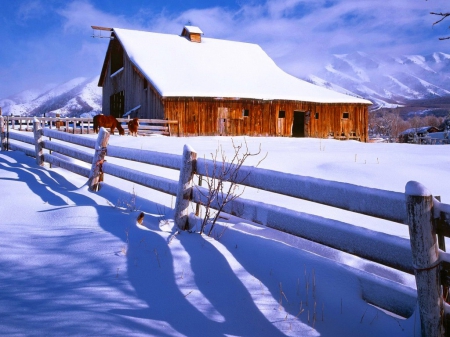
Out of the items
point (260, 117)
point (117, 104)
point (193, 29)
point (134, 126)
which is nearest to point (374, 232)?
point (134, 126)

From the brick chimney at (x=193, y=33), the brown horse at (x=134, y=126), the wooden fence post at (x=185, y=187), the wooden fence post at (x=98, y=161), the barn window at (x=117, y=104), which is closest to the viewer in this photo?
the wooden fence post at (x=185, y=187)

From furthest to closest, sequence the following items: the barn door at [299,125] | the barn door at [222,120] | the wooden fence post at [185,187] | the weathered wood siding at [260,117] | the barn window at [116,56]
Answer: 1. the barn window at [116,56]
2. the barn door at [299,125]
3. the barn door at [222,120]
4. the weathered wood siding at [260,117]
5. the wooden fence post at [185,187]

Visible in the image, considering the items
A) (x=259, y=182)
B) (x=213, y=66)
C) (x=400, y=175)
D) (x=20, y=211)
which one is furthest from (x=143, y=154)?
(x=213, y=66)

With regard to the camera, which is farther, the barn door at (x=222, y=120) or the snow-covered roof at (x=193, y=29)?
the snow-covered roof at (x=193, y=29)

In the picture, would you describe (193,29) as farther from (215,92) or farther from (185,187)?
(185,187)

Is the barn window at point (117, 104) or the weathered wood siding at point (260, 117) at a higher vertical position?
the barn window at point (117, 104)

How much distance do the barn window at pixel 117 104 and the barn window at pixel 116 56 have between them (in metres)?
1.93

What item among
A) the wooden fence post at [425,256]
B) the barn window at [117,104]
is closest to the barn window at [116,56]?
the barn window at [117,104]

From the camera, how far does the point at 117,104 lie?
98.2 feet

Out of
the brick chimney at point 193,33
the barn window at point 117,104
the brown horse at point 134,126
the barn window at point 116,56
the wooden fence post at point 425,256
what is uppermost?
the brick chimney at point 193,33

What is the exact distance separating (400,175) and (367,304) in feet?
20.6

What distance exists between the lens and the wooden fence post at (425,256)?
220 centimetres

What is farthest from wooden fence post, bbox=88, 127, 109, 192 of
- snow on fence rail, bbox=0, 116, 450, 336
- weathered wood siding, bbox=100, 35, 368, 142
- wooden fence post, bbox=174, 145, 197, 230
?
weathered wood siding, bbox=100, 35, 368, 142

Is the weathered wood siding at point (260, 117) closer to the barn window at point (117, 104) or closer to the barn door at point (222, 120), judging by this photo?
the barn door at point (222, 120)
